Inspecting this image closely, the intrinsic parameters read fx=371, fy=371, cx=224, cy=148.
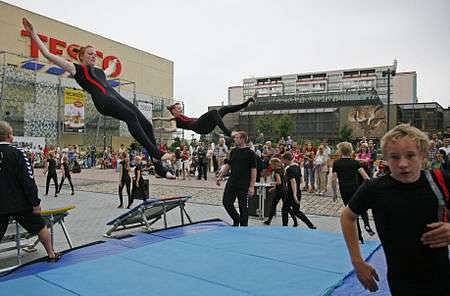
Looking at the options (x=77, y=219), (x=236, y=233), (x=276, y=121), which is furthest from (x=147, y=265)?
(x=276, y=121)

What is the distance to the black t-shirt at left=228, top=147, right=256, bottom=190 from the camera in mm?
5941

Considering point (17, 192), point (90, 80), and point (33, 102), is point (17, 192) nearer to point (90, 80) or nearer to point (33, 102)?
point (90, 80)

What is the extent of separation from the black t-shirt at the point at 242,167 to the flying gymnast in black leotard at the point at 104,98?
2062 mm

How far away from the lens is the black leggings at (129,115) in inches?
152

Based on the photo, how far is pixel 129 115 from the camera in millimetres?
3898

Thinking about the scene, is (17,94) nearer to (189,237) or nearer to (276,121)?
(189,237)

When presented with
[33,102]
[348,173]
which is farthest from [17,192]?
[33,102]

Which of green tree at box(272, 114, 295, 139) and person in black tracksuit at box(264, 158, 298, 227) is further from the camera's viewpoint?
green tree at box(272, 114, 295, 139)

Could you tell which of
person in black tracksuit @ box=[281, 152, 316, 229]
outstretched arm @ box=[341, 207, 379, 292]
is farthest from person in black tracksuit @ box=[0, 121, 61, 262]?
person in black tracksuit @ box=[281, 152, 316, 229]

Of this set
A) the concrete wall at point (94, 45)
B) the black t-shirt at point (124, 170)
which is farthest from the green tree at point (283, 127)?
the black t-shirt at point (124, 170)

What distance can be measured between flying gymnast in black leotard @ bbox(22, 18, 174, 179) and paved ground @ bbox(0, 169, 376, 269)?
9.78 ft

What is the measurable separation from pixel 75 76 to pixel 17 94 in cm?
2100

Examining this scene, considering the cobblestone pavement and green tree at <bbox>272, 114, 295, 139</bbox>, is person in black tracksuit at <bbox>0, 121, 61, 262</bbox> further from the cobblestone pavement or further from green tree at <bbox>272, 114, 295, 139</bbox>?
green tree at <bbox>272, 114, 295, 139</bbox>

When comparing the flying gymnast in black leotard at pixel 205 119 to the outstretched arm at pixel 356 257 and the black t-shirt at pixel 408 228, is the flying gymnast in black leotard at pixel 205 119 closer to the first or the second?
the outstretched arm at pixel 356 257
